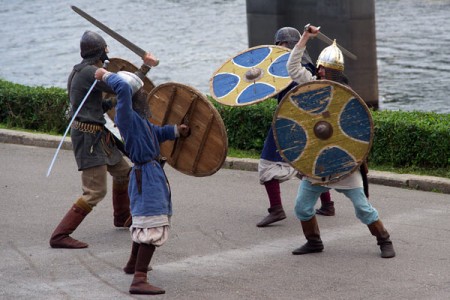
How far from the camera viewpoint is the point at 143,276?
665 cm

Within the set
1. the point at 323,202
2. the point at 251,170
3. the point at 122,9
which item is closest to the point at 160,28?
the point at 122,9

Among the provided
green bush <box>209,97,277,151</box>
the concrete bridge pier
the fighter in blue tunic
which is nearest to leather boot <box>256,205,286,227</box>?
the fighter in blue tunic

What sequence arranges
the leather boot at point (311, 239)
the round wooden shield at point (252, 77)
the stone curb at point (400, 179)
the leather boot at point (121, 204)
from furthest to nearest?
the stone curb at point (400, 179) → the leather boot at point (121, 204) → the round wooden shield at point (252, 77) → the leather boot at point (311, 239)

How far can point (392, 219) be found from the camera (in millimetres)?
8336

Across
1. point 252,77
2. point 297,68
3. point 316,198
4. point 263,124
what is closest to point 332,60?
point 297,68

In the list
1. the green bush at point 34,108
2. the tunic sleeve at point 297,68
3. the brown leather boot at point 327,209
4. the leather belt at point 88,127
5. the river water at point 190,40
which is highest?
the tunic sleeve at point 297,68

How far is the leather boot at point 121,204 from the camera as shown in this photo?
8195mm

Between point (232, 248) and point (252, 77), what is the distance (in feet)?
4.71

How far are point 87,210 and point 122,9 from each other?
26.8 metres

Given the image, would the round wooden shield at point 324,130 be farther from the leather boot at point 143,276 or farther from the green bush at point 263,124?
the green bush at point 263,124

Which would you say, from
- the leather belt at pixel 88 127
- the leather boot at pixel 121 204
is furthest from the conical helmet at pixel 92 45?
the leather boot at pixel 121 204

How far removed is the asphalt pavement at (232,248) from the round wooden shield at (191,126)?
2.42ft

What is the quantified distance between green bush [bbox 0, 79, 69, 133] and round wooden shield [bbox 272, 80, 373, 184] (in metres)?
5.64

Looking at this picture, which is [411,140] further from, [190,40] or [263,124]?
[190,40]
